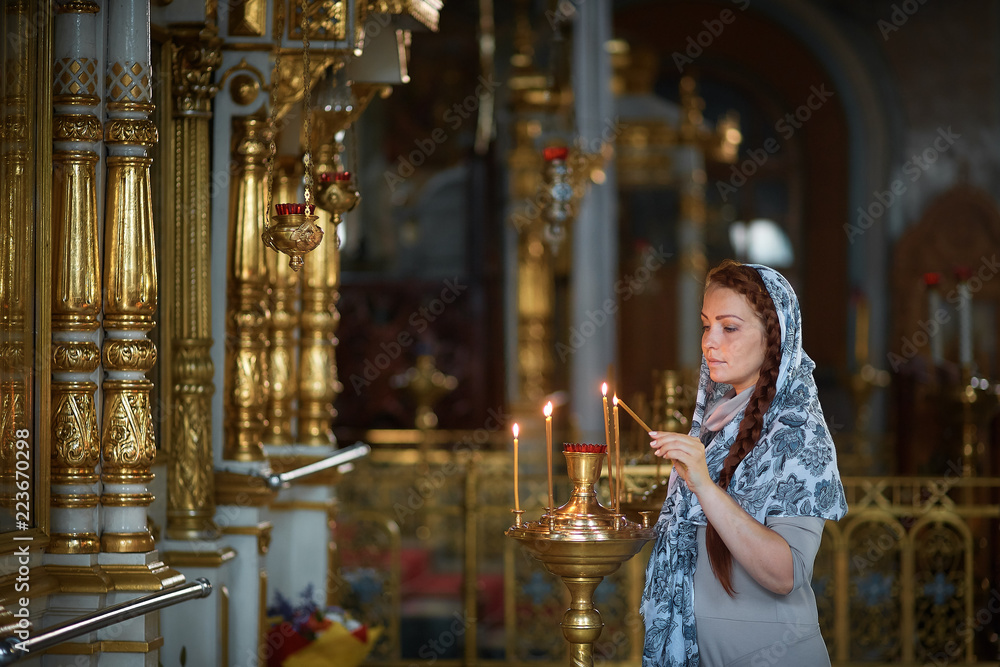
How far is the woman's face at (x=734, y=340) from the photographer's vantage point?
2.88 meters

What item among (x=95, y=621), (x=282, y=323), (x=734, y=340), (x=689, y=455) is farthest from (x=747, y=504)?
(x=282, y=323)

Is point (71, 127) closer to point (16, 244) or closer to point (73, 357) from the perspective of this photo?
point (16, 244)

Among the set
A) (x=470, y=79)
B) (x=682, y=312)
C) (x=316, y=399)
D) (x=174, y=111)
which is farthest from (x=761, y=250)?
(x=174, y=111)

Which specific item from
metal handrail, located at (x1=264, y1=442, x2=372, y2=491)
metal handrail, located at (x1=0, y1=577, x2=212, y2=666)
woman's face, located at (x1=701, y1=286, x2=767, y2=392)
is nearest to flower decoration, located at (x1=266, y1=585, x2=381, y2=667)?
metal handrail, located at (x1=264, y1=442, x2=372, y2=491)

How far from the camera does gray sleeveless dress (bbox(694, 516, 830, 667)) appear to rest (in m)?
2.77

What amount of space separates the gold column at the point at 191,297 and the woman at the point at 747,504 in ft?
6.23

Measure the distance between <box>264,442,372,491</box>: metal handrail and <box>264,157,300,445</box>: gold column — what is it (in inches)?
10.1

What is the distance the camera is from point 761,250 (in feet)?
49.6

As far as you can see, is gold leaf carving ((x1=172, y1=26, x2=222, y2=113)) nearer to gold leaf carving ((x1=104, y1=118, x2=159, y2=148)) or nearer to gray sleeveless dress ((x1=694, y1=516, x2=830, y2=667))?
gold leaf carving ((x1=104, y1=118, x2=159, y2=148))

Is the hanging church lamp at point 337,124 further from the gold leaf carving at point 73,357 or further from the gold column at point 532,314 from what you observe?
the gold column at point 532,314

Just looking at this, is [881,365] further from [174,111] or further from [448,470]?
[174,111]

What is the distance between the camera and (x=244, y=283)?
446cm

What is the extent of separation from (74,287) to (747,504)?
1.84m

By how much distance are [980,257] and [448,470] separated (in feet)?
23.9
